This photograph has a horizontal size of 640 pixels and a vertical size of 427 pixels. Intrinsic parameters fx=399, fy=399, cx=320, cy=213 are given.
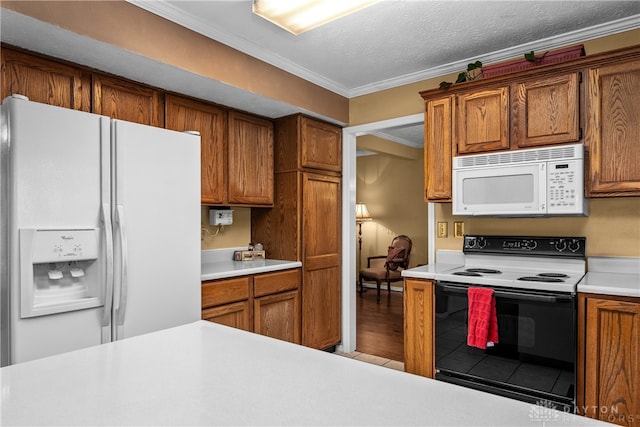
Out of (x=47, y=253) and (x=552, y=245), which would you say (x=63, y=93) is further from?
(x=552, y=245)

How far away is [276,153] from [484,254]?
1.90 meters

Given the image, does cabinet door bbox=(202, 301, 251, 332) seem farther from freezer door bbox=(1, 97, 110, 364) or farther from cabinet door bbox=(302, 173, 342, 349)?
freezer door bbox=(1, 97, 110, 364)

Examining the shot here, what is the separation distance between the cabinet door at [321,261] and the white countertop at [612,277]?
6.45 ft

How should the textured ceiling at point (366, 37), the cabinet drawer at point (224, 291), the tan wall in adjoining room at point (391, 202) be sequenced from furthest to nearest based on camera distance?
the tan wall in adjoining room at point (391, 202) < the cabinet drawer at point (224, 291) < the textured ceiling at point (366, 37)

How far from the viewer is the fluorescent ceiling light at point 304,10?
1.87m

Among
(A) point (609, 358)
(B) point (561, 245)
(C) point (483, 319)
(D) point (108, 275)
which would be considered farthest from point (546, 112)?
(D) point (108, 275)

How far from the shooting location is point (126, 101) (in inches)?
97.4

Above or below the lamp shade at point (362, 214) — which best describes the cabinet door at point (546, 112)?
above

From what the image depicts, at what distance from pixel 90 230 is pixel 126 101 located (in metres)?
0.98

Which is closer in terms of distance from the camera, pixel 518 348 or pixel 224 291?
pixel 518 348

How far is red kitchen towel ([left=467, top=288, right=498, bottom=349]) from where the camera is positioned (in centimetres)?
237

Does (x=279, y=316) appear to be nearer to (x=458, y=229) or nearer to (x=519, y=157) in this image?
(x=458, y=229)

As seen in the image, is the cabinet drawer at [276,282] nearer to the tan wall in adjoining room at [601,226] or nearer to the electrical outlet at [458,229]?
the electrical outlet at [458,229]

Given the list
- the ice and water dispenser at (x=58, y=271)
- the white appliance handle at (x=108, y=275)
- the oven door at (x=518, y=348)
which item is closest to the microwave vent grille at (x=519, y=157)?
the oven door at (x=518, y=348)
